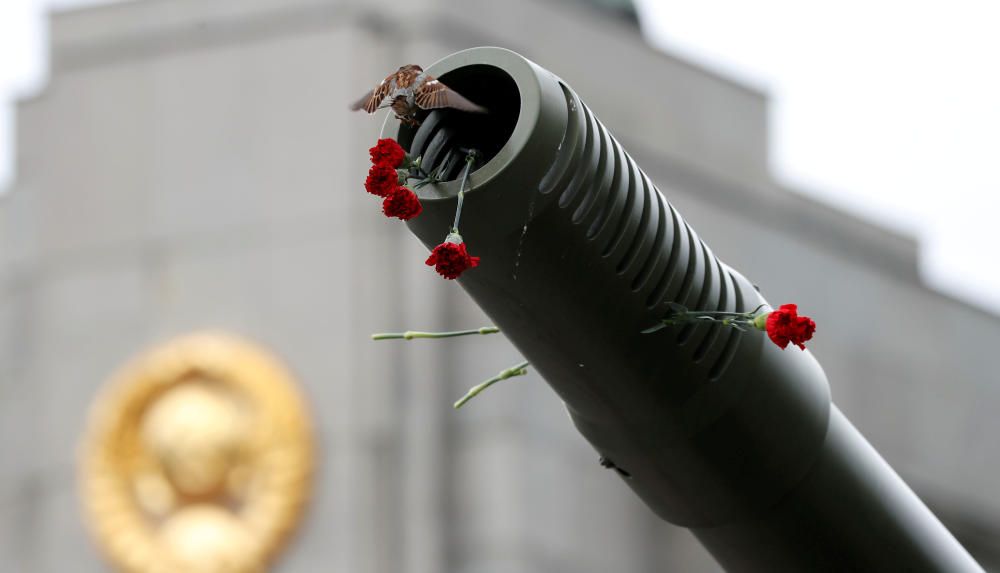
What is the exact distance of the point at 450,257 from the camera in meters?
2.45

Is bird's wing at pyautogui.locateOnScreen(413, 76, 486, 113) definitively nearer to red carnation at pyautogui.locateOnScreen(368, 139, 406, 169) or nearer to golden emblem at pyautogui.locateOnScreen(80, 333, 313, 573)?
red carnation at pyautogui.locateOnScreen(368, 139, 406, 169)

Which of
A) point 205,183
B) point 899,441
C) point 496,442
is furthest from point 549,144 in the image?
point 899,441

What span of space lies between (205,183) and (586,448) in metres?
3.05

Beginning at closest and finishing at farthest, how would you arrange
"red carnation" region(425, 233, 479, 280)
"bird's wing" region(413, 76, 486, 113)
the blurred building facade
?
"red carnation" region(425, 233, 479, 280) < "bird's wing" region(413, 76, 486, 113) < the blurred building facade

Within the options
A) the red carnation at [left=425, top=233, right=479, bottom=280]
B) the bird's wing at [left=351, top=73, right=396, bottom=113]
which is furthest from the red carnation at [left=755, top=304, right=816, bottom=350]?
the bird's wing at [left=351, top=73, right=396, bottom=113]

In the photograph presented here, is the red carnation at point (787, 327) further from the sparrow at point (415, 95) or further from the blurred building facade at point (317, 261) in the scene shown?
the blurred building facade at point (317, 261)

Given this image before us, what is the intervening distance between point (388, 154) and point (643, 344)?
0.37 meters

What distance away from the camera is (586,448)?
14289 millimetres

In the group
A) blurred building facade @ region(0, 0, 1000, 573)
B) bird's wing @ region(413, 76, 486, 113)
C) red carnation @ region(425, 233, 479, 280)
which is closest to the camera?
red carnation @ region(425, 233, 479, 280)

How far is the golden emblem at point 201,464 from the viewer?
46.1 ft

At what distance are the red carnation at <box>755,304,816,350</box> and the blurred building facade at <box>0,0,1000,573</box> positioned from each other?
11133mm

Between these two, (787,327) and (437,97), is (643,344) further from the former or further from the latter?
(437,97)

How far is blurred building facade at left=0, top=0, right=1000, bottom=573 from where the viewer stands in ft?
46.1

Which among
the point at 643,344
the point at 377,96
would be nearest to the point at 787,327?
the point at 643,344
